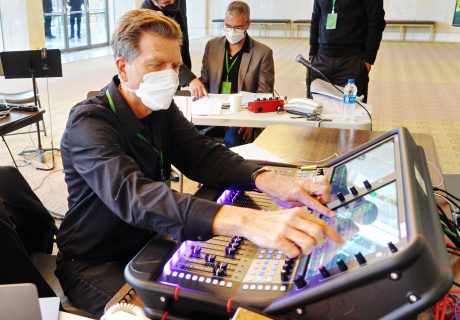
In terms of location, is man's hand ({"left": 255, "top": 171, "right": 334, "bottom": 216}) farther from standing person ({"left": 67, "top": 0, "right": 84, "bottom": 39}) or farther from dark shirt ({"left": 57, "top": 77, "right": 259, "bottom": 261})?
standing person ({"left": 67, "top": 0, "right": 84, "bottom": 39})

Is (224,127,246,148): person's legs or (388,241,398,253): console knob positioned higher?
(388,241,398,253): console knob

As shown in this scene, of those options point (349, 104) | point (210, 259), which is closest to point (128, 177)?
point (210, 259)

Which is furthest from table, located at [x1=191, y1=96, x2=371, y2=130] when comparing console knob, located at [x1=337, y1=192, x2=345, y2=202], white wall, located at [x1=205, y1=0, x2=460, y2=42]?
white wall, located at [x1=205, y1=0, x2=460, y2=42]

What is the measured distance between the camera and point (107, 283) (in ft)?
4.23

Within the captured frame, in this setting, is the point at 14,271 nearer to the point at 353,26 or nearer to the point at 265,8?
the point at 353,26

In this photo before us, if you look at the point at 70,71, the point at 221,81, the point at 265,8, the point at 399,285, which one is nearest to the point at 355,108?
the point at 221,81

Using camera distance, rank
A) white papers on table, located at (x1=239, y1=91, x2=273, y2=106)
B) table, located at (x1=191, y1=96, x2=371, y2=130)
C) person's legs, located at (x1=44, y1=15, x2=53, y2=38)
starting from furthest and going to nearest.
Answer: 1. person's legs, located at (x1=44, y1=15, x2=53, y2=38)
2. white papers on table, located at (x1=239, y1=91, x2=273, y2=106)
3. table, located at (x1=191, y1=96, x2=371, y2=130)

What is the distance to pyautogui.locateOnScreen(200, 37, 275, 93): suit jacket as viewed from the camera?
3.41m

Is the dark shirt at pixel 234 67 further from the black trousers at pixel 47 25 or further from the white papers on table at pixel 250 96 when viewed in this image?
the black trousers at pixel 47 25

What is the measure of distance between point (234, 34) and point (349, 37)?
3.39 ft

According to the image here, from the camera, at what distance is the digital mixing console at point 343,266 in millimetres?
681

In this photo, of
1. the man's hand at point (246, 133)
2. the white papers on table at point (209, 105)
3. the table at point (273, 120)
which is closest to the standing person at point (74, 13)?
the white papers on table at point (209, 105)

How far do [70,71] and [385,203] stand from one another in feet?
25.7

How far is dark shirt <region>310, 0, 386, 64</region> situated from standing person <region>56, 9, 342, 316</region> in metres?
2.57
